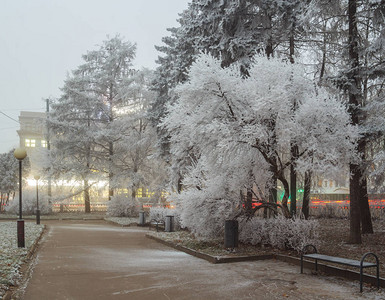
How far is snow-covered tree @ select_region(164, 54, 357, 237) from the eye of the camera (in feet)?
38.3

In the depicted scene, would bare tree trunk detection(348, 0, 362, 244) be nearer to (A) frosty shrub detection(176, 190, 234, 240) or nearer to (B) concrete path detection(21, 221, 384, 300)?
(B) concrete path detection(21, 221, 384, 300)

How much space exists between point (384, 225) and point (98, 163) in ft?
73.7

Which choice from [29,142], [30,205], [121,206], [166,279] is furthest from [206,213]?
[29,142]

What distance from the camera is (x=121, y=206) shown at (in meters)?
31.5

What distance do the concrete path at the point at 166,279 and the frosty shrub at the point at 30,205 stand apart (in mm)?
21681

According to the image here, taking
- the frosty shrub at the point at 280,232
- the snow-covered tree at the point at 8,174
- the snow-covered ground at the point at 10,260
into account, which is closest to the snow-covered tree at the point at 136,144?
the snow-covered tree at the point at 8,174

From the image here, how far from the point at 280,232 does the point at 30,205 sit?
86.7 ft

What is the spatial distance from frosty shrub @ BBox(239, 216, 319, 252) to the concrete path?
1.14m

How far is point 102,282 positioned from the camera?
8.75 metres

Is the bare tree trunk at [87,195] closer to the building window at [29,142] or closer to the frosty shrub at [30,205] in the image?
the frosty shrub at [30,205]

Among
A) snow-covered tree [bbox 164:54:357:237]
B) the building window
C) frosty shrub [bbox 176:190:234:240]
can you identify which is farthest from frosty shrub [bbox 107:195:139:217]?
the building window

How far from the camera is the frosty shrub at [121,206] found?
3152 cm

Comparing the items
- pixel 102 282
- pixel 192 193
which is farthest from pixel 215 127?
pixel 102 282

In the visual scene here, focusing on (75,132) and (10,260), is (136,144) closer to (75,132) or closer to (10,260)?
(75,132)
